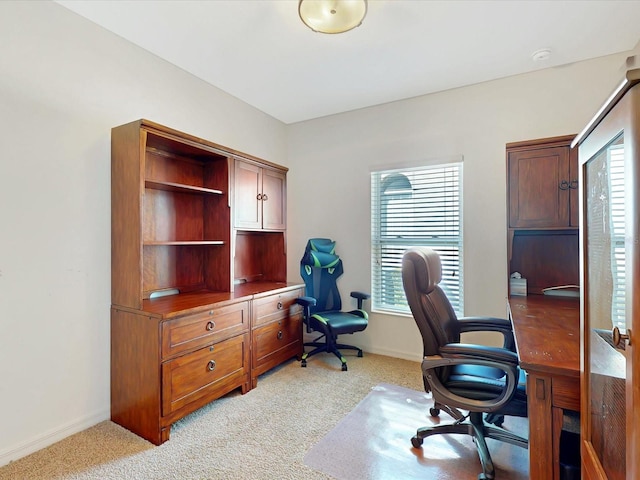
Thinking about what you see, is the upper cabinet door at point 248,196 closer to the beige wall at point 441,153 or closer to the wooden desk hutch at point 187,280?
the wooden desk hutch at point 187,280

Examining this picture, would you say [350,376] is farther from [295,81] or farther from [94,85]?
[94,85]

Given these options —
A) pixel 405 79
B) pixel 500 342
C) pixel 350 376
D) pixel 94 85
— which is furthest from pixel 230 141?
pixel 500 342

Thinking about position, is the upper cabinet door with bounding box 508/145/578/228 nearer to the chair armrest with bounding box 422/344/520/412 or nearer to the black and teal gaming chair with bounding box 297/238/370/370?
the chair armrest with bounding box 422/344/520/412

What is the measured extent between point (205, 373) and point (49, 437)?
3.06 ft

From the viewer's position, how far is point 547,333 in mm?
1622

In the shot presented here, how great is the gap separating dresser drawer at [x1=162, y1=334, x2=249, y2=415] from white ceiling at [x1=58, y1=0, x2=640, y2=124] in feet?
7.45

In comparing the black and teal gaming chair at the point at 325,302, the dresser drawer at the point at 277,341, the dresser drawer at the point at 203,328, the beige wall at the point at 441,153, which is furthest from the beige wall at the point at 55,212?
the beige wall at the point at 441,153

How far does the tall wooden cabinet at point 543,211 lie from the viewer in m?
2.35

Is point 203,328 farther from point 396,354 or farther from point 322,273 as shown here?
point 396,354

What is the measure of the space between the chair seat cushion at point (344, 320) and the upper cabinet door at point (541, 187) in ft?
5.18

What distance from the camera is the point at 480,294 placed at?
2975mm

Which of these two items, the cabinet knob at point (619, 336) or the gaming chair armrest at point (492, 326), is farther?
the gaming chair armrest at point (492, 326)

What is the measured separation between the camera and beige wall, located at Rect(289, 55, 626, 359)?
106 inches

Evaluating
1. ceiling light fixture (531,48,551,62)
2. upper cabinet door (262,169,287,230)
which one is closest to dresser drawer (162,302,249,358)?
upper cabinet door (262,169,287,230)
